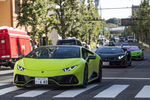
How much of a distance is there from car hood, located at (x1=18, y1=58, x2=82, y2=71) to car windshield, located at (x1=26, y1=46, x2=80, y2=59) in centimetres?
39

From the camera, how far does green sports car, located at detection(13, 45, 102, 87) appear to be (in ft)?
33.2

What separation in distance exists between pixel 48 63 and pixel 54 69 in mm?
371

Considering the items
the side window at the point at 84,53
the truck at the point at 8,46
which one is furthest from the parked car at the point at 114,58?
the side window at the point at 84,53

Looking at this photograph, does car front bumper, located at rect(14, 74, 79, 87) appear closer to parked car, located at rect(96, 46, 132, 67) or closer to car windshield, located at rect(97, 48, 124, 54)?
parked car, located at rect(96, 46, 132, 67)

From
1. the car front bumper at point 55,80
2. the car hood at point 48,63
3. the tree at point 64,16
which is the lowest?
the car front bumper at point 55,80

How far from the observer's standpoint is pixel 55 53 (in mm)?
11289

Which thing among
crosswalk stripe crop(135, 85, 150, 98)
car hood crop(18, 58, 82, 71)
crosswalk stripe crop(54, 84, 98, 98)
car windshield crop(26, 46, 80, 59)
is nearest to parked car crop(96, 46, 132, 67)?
car windshield crop(26, 46, 80, 59)

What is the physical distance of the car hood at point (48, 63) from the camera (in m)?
10.3

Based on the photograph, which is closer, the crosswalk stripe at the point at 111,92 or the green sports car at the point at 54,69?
the crosswalk stripe at the point at 111,92

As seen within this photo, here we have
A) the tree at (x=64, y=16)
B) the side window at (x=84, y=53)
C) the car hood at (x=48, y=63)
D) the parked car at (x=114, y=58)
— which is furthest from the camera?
the tree at (x=64, y=16)

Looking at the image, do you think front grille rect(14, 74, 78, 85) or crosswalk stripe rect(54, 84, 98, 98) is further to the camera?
front grille rect(14, 74, 78, 85)

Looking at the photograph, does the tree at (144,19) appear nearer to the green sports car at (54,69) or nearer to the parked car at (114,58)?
the parked car at (114,58)

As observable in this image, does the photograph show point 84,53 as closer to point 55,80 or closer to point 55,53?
point 55,53

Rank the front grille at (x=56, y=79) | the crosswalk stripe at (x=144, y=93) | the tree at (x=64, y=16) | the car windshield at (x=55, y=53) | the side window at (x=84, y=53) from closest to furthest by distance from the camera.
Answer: the crosswalk stripe at (x=144, y=93) → the front grille at (x=56, y=79) → the car windshield at (x=55, y=53) → the side window at (x=84, y=53) → the tree at (x=64, y=16)
